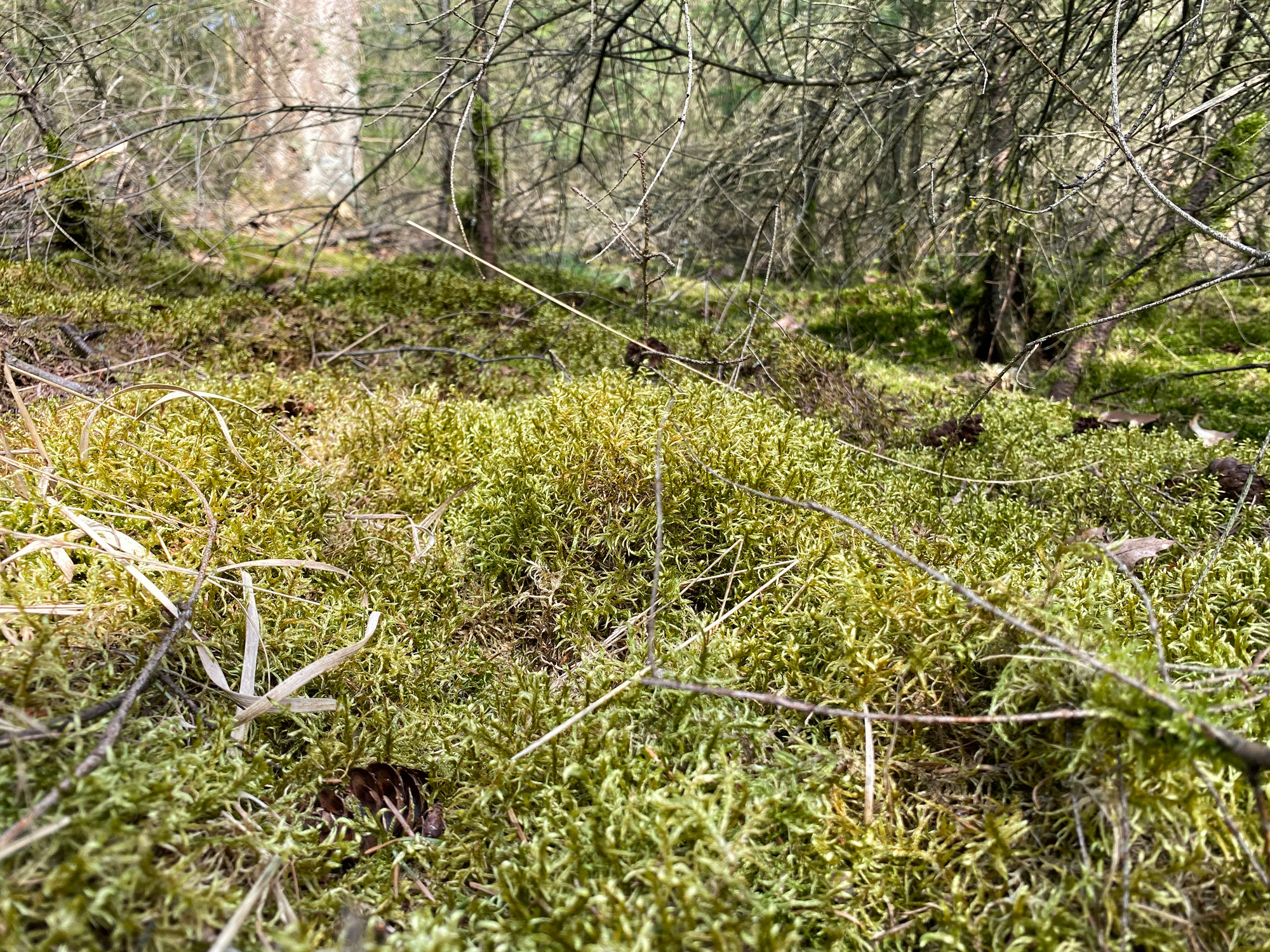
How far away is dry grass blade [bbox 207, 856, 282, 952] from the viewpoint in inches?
32.4

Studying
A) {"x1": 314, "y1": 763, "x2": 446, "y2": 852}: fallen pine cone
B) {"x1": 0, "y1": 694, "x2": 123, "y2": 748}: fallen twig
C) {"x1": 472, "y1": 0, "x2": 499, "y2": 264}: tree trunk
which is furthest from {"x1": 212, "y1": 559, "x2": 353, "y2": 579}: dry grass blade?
{"x1": 472, "y1": 0, "x2": 499, "y2": 264}: tree trunk

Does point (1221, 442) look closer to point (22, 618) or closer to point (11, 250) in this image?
point (22, 618)

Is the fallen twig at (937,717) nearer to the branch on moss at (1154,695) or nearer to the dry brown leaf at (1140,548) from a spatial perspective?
the branch on moss at (1154,695)

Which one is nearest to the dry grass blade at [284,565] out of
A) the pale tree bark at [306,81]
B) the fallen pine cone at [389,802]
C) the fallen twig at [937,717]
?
the fallen pine cone at [389,802]

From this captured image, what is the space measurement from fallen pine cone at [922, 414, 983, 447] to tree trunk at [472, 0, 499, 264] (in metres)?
2.58

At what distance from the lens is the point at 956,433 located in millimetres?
2471

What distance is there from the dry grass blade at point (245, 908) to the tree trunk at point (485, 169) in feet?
11.4

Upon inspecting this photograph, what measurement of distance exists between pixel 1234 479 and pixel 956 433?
0.75 m

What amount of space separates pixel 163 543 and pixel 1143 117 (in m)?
2.99

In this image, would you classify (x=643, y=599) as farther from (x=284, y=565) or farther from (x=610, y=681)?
(x=284, y=565)

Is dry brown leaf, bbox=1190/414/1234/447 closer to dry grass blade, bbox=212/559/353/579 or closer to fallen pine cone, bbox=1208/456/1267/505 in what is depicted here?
fallen pine cone, bbox=1208/456/1267/505

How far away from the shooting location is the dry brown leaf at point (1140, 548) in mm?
1631

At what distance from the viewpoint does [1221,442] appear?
241 cm

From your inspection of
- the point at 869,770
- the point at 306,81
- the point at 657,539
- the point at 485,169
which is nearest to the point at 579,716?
the point at 657,539
